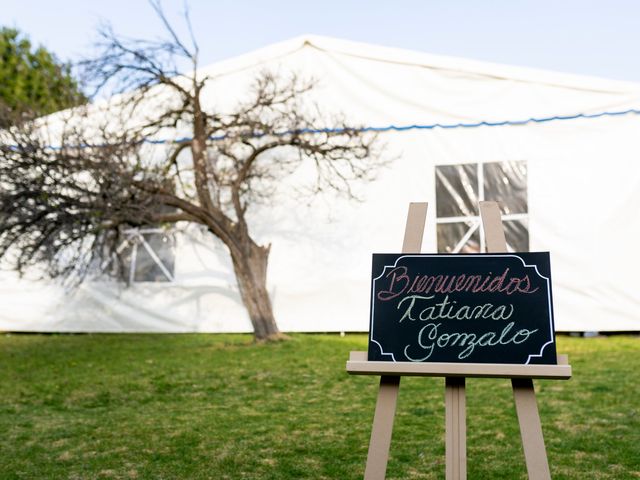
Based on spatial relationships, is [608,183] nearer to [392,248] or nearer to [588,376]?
[392,248]

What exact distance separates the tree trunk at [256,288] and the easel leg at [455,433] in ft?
22.4

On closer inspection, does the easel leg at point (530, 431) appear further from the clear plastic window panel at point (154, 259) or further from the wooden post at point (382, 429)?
the clear plastic window panel at point (154, 259)

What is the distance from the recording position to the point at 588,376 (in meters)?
8.02

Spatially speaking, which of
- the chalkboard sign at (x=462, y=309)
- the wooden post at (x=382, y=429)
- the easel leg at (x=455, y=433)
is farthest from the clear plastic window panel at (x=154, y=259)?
the easel leg at (x=455, y=433)

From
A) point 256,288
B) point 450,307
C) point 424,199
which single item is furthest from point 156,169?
point 450,307

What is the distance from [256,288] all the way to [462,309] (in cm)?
688

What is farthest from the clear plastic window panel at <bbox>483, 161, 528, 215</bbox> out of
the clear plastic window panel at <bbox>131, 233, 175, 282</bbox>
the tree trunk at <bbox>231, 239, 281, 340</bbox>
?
the clear plastic window panel at <bbox>131, 233, 175, 282</bbox>

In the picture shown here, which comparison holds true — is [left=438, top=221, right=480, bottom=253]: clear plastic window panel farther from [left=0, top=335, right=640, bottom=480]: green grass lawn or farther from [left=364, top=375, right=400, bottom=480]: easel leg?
[left=364, top=375, right=400, bottom=480]: easel leg

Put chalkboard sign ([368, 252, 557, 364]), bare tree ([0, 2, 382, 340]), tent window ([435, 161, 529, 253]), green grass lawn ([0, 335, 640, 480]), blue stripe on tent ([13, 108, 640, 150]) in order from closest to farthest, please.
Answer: chalkboard sign ([368, 252, 557, 364])
green grass lawn ([0, 335, 640, 480])
bare tree ([0, 2, 382, 340])
blue stripe on tent ([13, 108, 640, 150])
tent window ([435, 161, 529, 253])

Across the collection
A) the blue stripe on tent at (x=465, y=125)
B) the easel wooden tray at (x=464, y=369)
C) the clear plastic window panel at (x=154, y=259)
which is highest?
the blue stripe on tent at (x=465, y=125)

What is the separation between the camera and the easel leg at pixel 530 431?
3707 millimetres

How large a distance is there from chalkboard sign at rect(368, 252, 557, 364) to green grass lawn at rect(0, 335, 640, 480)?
1.23 m

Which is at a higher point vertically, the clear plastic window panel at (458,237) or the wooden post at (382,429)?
→ the clear plastic window panel at (458,237)

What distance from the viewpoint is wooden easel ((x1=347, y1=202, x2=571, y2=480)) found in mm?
3717
